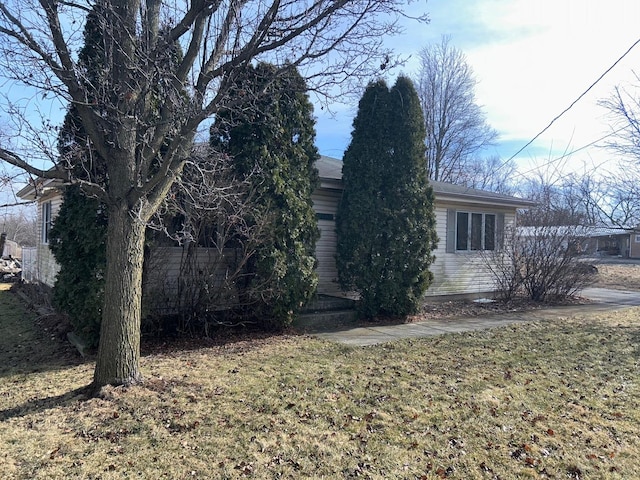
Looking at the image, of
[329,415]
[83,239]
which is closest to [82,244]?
[83,239]

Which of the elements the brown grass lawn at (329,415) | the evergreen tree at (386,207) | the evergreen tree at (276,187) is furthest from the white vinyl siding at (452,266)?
the brown grass lawn at (329,415)

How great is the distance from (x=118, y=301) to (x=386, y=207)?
585cm

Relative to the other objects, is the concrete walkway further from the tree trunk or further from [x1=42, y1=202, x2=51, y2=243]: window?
[x1=42, y1=202, x2=51, y2=243]: window

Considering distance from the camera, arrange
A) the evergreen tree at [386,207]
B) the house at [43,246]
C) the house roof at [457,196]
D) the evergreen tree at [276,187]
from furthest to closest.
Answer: the house at [43,246] → the house roof at [457,196] → the evergreen tree at [386,207] → the evergreen tree at [276,187]

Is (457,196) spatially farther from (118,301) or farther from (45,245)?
(45,245)

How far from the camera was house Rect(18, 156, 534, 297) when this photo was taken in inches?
405

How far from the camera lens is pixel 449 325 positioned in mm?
8773

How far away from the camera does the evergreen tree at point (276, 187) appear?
7.26m

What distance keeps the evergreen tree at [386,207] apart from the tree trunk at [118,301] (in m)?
5.18

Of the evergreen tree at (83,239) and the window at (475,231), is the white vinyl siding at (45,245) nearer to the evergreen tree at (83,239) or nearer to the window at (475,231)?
the evergreen tree at (83,239)

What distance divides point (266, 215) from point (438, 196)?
5397mm

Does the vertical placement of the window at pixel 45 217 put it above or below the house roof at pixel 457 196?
below

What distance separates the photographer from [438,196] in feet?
36.0

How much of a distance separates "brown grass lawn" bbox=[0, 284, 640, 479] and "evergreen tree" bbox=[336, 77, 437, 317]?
2442 mm
